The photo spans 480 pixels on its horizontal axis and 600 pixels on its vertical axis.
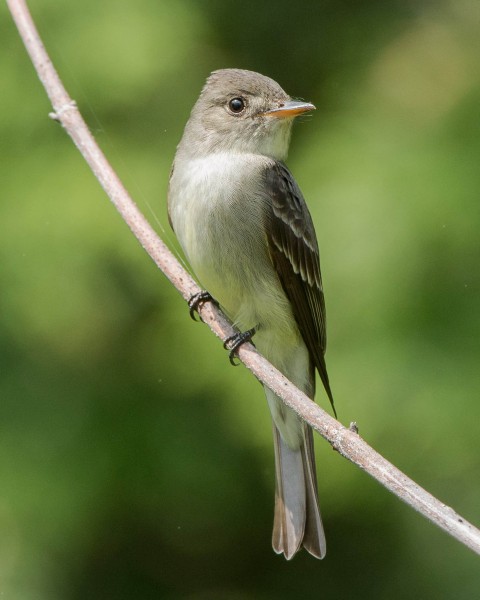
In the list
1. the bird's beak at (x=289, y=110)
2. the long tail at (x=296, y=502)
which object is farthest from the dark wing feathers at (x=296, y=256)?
the long tail at (x=296, y=502)

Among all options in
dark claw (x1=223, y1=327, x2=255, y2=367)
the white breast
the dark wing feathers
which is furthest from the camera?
the dark wing feathers

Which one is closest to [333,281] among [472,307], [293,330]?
[293,330]

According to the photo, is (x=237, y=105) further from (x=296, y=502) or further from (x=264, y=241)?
(x=296, y=502)

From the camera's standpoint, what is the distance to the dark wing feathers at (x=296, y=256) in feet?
11.9

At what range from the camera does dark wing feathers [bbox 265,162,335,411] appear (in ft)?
11.9

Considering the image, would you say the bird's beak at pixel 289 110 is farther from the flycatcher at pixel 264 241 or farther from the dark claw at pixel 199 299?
the dark claw at pixel 199 299

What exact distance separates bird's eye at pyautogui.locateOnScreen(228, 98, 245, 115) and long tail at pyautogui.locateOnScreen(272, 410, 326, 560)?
1.12 m

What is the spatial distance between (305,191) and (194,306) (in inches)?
30.2

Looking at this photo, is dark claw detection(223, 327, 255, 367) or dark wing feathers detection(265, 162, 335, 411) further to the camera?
dark wing feathers detection(265, 162, 335, 411)

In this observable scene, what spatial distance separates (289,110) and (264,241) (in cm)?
44

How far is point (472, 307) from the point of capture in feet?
12.3

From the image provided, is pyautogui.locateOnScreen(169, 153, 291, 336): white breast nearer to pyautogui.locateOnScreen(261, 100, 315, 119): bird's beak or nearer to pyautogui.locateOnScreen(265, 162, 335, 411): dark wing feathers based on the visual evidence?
pyautogui.locateOnScreen(265, 162, 335, 411): dark wing feathers

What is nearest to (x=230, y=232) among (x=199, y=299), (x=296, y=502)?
(x=199, y=299)

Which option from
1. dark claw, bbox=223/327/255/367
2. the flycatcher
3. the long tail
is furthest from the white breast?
the long tail
